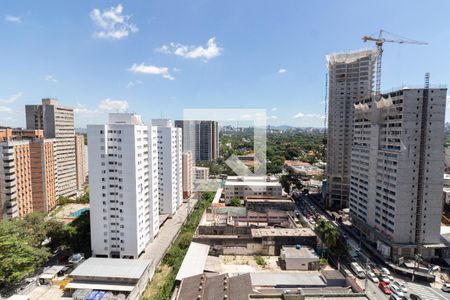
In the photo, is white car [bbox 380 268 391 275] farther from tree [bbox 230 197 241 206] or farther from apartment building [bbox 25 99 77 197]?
apartment building [bbox 25 99 77 197]

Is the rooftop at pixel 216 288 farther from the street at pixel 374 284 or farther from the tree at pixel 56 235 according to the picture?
the tree at pixel 56 235

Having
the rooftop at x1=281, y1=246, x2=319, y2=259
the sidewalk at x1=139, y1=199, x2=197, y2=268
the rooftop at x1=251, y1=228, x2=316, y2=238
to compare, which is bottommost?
the sidewalk at x1=139, y1=199, x2=197, y2=268

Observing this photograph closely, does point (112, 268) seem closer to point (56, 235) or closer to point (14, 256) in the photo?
point (14, 256)

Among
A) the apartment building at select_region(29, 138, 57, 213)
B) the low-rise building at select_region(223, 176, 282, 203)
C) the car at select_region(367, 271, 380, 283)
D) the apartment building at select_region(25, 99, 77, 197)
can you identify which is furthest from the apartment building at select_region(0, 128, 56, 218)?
the car at select_region(367, 271, 380, 283)

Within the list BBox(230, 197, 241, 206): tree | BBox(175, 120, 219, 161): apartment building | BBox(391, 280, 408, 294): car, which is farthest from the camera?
BBox(175, 120, 219, 161): apartment building

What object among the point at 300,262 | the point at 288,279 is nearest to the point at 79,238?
the point at 288,279

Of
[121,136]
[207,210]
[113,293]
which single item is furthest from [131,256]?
[207,210]
